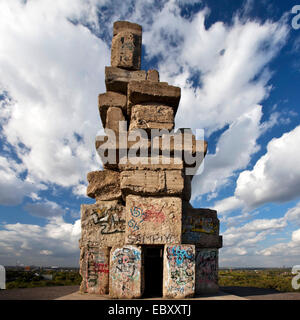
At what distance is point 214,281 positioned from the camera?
6875 mm

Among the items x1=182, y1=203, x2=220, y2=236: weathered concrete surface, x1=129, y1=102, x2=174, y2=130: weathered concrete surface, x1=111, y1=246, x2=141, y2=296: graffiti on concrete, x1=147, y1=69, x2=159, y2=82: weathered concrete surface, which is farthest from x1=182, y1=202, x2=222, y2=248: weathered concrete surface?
x1=147, y1=69, x2=159, y2=82: weathered concrete surface

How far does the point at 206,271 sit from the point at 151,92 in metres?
5.06

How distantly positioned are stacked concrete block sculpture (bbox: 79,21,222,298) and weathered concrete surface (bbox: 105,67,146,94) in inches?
1.2

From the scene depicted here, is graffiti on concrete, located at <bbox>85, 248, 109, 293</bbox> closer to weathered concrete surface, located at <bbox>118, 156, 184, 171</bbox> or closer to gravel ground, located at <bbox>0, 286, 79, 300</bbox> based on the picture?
gravel ground, located at <bbox>0, 286, 79, 300</bbox>

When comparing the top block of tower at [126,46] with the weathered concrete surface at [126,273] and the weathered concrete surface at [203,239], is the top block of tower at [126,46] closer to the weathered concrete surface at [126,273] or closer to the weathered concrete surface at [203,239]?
the weathered concrete surface at [203,239]

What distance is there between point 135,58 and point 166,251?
19.4 feet

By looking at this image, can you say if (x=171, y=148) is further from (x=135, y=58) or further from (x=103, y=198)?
(x=135, y=58)

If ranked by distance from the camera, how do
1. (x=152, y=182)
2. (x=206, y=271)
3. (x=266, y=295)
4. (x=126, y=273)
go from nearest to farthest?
(x=126, y=273)
(x=152, y=182)
(x=206, y=271)
(x=266, y=295)

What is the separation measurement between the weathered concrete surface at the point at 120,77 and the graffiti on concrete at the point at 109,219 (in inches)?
148

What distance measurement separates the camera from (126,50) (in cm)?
818

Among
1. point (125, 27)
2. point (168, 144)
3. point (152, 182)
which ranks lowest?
point (152, 182)

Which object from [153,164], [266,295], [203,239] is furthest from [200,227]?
[266,295]

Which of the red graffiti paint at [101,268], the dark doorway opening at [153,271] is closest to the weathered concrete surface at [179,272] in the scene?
the red graffiti paint at [101,268]

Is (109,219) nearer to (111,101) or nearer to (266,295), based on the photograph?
(111,101)
